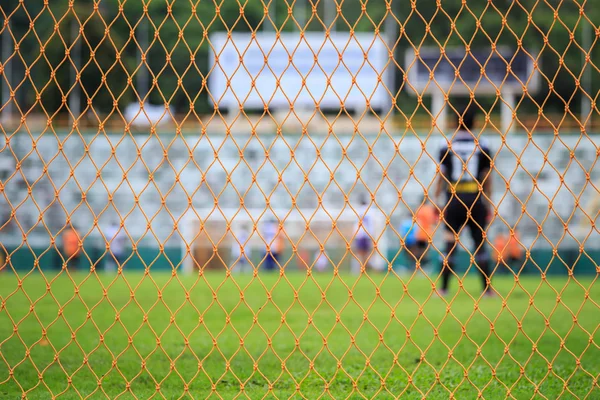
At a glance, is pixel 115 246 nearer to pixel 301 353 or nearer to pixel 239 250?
pixel 239 250

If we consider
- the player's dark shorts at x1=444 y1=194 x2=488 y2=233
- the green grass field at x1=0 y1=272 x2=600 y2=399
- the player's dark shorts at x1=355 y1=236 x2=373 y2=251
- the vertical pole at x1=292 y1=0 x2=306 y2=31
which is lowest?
the player's dark shorts at x1=355 y1=236 x2=373 y2=251

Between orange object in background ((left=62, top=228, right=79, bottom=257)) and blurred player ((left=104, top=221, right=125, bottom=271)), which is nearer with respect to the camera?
orange object in background ((left=62, top=228, right=79, bottom=257))

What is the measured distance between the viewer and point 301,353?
4.91m

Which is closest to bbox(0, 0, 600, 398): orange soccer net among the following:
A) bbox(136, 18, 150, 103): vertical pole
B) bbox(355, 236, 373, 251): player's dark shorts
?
bbox(355, 236, 373, 251): player's dark shorts

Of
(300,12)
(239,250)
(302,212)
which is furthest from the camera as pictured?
(300,12)

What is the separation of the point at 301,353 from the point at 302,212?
2020 centimetres

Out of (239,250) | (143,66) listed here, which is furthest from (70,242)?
(143,66)

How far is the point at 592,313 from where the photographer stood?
7.91 m

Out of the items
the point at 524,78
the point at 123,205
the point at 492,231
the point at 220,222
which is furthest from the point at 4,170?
the point at 524,78

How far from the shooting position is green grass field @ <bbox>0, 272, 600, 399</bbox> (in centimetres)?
386

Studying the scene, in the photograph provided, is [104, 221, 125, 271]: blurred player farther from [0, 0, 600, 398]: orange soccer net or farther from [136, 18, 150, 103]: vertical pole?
[136, 18, 150, 103]: vertical pole

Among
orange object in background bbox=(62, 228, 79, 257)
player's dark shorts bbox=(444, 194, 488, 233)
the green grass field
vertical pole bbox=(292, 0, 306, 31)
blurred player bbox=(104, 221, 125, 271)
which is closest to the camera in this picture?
the green grass field

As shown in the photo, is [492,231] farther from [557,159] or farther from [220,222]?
[220,222]

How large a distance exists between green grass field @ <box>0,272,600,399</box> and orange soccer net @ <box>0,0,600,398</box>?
36mm
